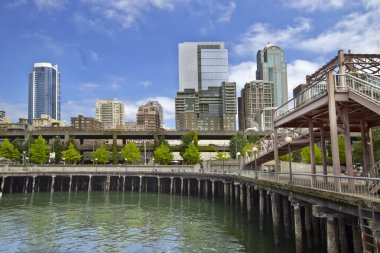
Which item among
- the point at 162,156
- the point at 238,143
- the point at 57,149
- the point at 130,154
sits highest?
the point at 238,143

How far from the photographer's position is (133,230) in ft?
106

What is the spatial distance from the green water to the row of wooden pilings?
1560 mm

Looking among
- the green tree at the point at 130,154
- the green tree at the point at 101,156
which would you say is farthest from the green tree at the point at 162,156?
the green tree at the point at 101,156

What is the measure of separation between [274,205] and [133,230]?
13145 millimetres

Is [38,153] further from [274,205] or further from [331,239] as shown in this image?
[331,239]

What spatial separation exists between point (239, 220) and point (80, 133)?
95.4 meters

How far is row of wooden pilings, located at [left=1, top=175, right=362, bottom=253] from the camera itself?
60.7 feet

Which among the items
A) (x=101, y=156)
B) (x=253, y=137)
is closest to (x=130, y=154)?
(x=101, y=156)

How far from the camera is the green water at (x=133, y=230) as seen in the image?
2595cm

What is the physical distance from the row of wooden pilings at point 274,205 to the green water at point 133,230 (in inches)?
61.4

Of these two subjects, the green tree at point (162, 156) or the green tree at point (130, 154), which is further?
the green tree at point (130, 154)

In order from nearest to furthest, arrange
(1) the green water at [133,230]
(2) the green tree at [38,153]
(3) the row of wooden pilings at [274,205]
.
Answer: (3) the row of wooden pilings at [274,205] → (1) the green water at [133,230] → (2) the green tree at [38,153]

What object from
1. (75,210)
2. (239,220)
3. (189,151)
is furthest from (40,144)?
(239,220)

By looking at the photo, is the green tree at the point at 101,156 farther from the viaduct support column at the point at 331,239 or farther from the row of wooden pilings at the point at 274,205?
the viaduct support column at the point at 331,239
